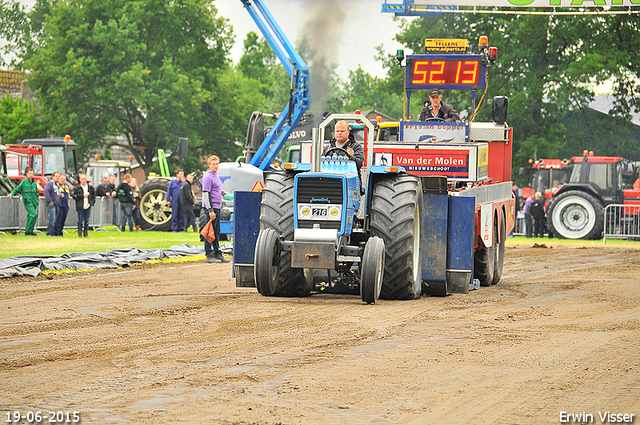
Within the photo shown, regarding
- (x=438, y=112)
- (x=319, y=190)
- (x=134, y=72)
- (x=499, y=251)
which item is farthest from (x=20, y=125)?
→ (x=319, y=190)

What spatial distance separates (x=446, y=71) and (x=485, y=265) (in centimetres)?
371

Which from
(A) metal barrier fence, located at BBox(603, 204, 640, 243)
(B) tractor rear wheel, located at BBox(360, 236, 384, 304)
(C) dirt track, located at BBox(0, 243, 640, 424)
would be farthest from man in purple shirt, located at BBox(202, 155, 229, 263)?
(A) metal barrier fence, located at BBox(603, 204, 640, 243)

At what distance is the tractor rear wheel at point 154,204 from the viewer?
2861 centimetres

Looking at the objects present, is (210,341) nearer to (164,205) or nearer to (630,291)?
(630,291)

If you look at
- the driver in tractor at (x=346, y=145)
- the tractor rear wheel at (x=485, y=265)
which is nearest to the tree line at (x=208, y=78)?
the tractor rear wheel at (x=485, y=265)

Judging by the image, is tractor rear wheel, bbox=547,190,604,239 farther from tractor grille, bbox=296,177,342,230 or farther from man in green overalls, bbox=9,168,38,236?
tractor grille, bbox=296,177,342,230

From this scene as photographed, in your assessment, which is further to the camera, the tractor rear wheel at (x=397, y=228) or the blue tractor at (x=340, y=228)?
the tractor rear wheel at (x=397, y=228)

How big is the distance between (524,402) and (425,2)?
1975cm

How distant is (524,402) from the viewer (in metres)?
5.87

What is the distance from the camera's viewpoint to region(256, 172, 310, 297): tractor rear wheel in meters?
10.8

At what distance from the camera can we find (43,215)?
2609 centimetres

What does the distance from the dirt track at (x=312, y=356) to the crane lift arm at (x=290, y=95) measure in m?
12.1

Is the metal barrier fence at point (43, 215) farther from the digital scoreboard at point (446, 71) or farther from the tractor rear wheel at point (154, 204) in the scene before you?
the digital scoreboard at point (446, 71)

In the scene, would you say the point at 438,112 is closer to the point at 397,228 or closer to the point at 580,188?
the point at 397,228
